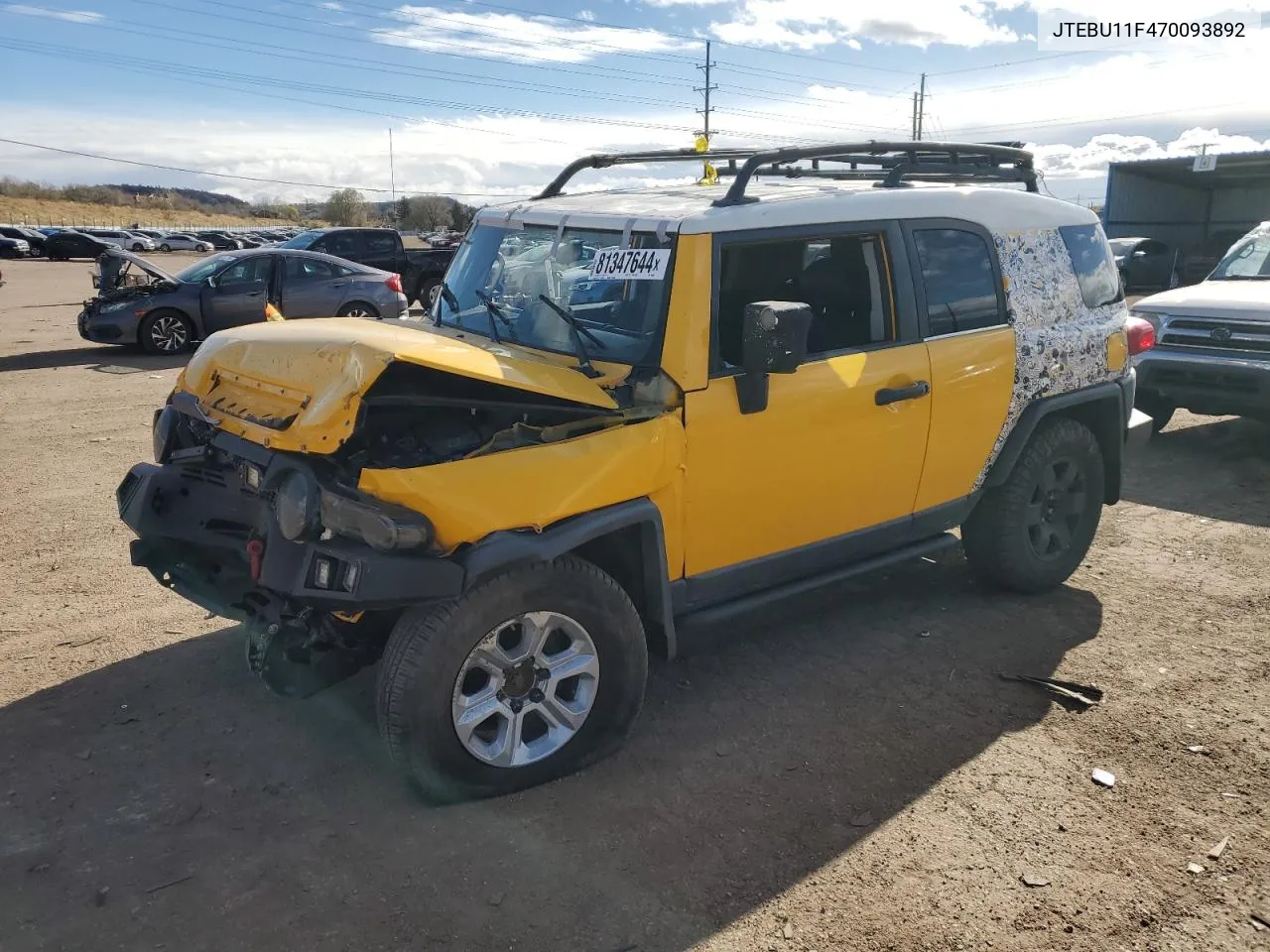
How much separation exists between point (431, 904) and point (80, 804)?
1393mm

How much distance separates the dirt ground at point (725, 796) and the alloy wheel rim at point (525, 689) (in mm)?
190

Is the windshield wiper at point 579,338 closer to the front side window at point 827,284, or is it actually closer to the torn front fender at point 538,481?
the torn front fender at point 538,481

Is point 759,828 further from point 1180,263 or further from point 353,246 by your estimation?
point 1180,263

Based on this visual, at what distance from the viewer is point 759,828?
3.34 metres

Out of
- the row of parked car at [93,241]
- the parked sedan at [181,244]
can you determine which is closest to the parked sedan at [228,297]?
the row of parked car at [93,241]

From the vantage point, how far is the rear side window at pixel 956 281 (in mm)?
4438

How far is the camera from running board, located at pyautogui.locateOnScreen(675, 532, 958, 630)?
3.92 metres

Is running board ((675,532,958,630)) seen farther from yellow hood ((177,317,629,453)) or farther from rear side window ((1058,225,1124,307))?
rear side window ((1058,225,1124,307))

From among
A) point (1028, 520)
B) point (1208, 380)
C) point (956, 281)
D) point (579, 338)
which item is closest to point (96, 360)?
point (579, 338)

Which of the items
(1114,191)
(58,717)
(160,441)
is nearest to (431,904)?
(58,717)

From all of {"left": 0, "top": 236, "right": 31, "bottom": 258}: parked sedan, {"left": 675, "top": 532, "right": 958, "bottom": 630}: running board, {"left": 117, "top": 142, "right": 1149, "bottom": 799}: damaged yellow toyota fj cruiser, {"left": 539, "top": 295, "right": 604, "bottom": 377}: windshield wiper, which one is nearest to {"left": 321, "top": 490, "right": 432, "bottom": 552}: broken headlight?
{"left": 117, "top": 142, "right": 1149, "bottom": 799}: damaged yellow toyota fj cruiser

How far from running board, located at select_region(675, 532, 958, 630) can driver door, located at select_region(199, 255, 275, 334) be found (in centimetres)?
1158

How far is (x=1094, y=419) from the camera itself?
5.37 metres

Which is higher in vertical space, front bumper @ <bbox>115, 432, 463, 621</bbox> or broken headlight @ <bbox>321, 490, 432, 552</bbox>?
broken headlight @ <bbox>321, 490, 432, 552</bbox>
